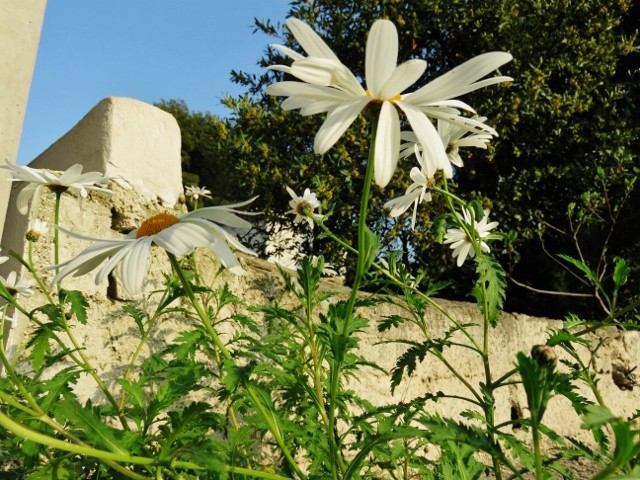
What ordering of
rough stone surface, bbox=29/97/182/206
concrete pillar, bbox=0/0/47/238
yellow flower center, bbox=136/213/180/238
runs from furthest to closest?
rough stone surface, bbox=29/97/182/206
concrete pillar, bbox=0/0/47/238
yellow flower center, bbox=136/213/180/238

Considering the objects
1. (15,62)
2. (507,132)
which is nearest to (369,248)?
(15,62)

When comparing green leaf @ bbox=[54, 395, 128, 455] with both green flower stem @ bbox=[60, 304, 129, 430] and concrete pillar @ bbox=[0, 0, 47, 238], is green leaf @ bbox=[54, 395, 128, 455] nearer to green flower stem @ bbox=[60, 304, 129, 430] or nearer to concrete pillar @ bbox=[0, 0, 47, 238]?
green flower stem @ bbox=[60, 304, 129, 430]

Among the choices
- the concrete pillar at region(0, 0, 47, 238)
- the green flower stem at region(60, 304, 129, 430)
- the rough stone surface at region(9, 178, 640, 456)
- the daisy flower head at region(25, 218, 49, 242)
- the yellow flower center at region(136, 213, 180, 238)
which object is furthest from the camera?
the concrete pillar at region(0, 0, 47, 238)

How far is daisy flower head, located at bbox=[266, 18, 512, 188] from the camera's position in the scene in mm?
728

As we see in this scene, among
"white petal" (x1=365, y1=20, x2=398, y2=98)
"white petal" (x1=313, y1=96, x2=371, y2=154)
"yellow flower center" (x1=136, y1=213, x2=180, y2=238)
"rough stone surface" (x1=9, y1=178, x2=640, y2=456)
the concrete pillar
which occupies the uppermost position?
the concrete pillar

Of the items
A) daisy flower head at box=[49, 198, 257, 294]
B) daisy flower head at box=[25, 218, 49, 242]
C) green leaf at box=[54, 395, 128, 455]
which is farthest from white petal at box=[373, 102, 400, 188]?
daisy flower head at box=[25, 218, 49, 242]

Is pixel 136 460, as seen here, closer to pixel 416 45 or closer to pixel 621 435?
pixel 621 435

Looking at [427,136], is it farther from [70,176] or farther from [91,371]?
[70,176]

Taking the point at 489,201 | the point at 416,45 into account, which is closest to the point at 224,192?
the point at 416,45

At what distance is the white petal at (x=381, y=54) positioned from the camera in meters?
0.74

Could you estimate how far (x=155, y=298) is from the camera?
2.42 m

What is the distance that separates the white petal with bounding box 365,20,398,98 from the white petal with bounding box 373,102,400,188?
35 mm

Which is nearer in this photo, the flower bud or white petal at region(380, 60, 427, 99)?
the flower bud

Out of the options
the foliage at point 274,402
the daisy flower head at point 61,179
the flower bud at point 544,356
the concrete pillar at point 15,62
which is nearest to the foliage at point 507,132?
the concrete pillar at point 15,62
